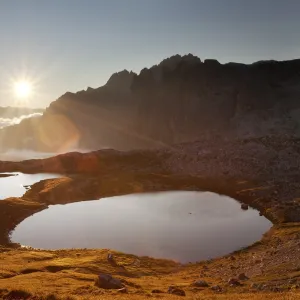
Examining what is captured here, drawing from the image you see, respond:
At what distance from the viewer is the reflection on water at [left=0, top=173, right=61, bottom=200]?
12135 centimetres

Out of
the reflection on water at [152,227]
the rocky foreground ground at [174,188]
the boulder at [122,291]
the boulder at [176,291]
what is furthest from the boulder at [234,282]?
the reflection on water at [152,227]

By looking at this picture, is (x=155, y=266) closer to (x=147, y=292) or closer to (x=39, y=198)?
(x=147, y=292)

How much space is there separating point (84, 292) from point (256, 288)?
1741 centimetres

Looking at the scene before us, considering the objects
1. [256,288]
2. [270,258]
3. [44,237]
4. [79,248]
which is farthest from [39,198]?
[256,288]

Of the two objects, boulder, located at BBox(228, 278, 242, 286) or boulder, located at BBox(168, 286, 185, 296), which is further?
boulder, located at BBox(228, 278, 242, 286)

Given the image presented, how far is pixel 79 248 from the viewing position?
65.4 metres

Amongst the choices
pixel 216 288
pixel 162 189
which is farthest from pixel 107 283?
pixel 162 189

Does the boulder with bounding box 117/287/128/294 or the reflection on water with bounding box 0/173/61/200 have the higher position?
the reflection on water with bounding box 0/173/61/200

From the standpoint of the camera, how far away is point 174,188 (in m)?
121

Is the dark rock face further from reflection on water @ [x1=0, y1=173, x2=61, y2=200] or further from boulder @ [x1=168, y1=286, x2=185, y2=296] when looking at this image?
reflection on water @ [x1=0, y1=173, x2=61, y2=200]

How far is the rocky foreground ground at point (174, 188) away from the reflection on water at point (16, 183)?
22.4 feet

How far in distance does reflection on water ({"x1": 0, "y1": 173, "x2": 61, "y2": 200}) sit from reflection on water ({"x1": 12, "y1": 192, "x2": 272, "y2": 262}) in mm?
28150

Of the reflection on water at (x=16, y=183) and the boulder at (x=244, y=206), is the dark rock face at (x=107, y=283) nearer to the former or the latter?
the boulder at (x=244, y=206)

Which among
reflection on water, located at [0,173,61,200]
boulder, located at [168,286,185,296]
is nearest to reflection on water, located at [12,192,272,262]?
boulder, located at [168,286,185,296]
